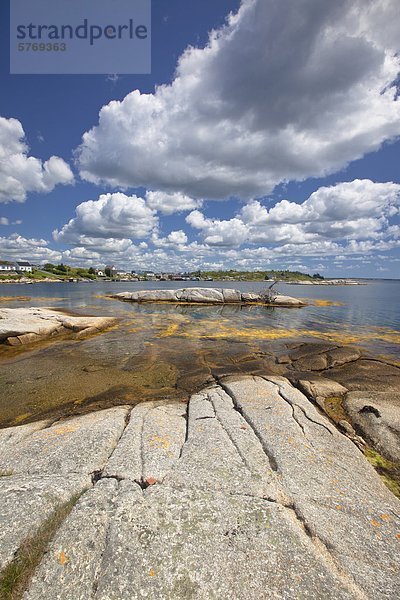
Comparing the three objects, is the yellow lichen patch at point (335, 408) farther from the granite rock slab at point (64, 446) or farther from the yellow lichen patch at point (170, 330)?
the yellow lichen patch at point (170, 330)

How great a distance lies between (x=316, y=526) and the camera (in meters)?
4.99

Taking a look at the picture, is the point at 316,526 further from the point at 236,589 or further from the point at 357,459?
the point at 357,459

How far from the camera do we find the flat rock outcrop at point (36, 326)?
21.4 metres

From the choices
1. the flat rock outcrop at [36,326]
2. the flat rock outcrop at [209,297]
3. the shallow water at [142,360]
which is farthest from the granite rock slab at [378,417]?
the flat rock outcrop at [209,297]

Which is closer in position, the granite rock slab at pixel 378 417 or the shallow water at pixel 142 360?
the granite rock slab at pixel 378 417

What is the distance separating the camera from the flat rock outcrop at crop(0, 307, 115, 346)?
21422 mm

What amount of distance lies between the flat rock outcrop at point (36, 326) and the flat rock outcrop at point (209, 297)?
2737 cm

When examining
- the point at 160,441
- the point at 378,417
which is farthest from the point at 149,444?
the point at 378,417

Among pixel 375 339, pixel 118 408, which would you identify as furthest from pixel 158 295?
pixel 118 408

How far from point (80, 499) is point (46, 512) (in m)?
0.61

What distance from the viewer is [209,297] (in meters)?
54.7

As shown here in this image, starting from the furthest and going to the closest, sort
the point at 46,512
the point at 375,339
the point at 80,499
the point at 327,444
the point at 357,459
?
1. the point at 375,339
2. the point at 327,444
3. the point at 357,459
4. the point at 80,499
5. the point at 46,512

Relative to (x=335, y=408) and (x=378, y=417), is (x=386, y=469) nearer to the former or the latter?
(x=378, y=417)

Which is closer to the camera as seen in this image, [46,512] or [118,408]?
[46,512]
